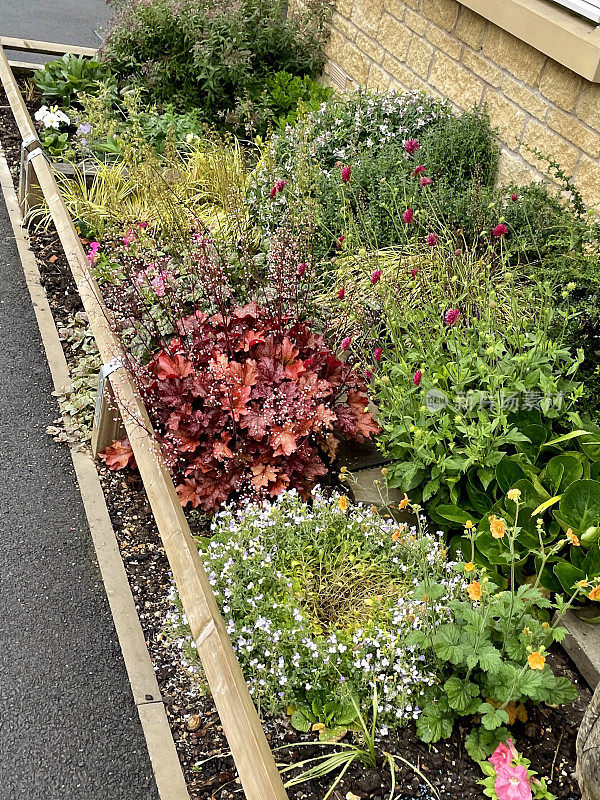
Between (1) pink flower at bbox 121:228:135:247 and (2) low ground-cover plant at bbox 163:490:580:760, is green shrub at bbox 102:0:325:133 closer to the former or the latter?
(1) pink flower at bbox 121:228:135:247

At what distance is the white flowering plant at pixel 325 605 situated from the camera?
2443 mm

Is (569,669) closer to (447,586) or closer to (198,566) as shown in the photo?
(447,586)

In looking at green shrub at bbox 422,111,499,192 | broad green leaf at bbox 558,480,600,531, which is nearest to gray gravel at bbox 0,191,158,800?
broad green leaf at bbox 558,480,600,531

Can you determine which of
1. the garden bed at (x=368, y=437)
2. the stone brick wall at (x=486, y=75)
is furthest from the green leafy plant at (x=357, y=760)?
the stone brick wall at (x=486, y=75)

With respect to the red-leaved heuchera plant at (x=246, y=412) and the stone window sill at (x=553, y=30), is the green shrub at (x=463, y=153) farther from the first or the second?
the red-leaved heuchera plant at (x=246, y=412)

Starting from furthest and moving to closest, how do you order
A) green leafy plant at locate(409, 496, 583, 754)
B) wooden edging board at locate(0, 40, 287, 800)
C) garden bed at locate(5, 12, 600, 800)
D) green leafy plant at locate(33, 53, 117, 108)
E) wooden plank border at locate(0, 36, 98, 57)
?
wooden plank border at locate(0, 36, 98, 57) < green leafy plant at locate(33, 53, 117, 108) < garden bed at locate(5, 12, 600, 800) < green leafy plant at locate(409, 496, 583, 754) < wooden edging board at locate(0, 40, 287, 800)

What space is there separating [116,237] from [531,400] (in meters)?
2.63

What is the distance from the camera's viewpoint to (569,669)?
8.79ft

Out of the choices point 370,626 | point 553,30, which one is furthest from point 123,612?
point 553,30

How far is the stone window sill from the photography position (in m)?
3.69

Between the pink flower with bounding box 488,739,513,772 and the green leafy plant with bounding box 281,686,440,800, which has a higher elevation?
the pink flower with bounding box 488,739,513,772

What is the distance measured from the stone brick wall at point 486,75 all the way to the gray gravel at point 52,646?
303 cm

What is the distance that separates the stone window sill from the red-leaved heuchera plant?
1.96 metres

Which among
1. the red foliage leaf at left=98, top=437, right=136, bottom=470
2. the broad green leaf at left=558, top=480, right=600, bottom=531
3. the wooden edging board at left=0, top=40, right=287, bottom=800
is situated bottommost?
the red foliage leaf at left=98, top=437, right=136, bottom=470
